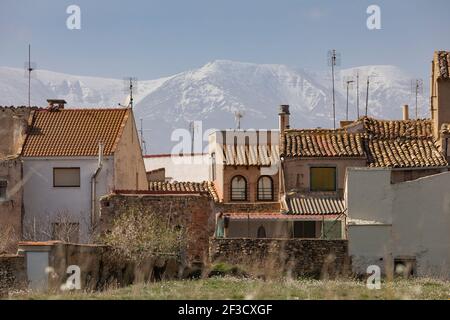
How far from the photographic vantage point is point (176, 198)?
44.4 m

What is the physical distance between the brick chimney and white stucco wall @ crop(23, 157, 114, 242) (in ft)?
52.4

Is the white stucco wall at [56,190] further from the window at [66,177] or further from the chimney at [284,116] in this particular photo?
the chimney at [284,116]

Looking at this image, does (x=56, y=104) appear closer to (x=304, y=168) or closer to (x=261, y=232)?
(x=304, y=168)

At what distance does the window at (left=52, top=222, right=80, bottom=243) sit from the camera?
45866 millimetres

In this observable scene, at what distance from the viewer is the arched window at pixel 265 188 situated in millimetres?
59438

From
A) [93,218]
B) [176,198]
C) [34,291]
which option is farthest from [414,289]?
[93,218]

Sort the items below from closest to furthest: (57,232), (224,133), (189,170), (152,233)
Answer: (152,233) → (57,232) → (224,133) → (189,170)

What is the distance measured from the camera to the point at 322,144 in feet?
178

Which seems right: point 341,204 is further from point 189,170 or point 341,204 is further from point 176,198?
point 189,170

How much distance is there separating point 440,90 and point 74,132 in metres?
17.1

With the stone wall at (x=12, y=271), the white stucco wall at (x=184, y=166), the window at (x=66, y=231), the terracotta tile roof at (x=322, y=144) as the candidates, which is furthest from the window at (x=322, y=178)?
the stone wall at (x=12, y=271)

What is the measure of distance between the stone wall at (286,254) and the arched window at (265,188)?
16405 millimetres

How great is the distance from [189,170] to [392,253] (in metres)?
30.4

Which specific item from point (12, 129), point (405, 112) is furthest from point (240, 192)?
point (405, 112)
